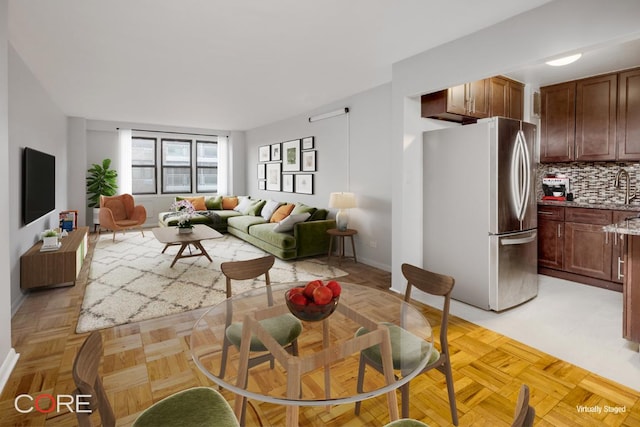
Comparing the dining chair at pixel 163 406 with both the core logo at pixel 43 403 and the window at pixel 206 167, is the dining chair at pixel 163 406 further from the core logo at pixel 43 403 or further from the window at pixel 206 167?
the window at pixel 206 167

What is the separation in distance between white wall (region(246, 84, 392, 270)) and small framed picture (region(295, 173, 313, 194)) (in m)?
0.12

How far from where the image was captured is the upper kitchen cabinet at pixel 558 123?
4.29m

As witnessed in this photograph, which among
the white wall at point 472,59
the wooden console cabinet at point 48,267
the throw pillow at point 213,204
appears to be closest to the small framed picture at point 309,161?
the white wall at point 472,59

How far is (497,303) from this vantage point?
3.23 meters

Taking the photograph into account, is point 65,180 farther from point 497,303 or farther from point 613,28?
point 613,28

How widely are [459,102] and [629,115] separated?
204cm

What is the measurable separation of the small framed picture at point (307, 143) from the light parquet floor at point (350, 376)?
406cm

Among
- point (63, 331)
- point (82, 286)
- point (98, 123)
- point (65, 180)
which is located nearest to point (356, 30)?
point (63, 331)

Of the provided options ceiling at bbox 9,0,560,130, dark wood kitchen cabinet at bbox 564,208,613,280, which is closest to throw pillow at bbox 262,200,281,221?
ceiling at bbox 9,0,560,130

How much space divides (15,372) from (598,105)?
6.11 metres

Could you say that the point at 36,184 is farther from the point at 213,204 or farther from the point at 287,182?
the point at 213,204

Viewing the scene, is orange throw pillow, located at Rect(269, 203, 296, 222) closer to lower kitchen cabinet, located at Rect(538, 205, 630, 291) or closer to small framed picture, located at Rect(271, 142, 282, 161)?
small framed picture, located at Rect(271, 142, 282, 161)

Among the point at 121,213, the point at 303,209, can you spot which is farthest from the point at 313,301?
the point at 121,213

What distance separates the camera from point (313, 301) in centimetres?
147
